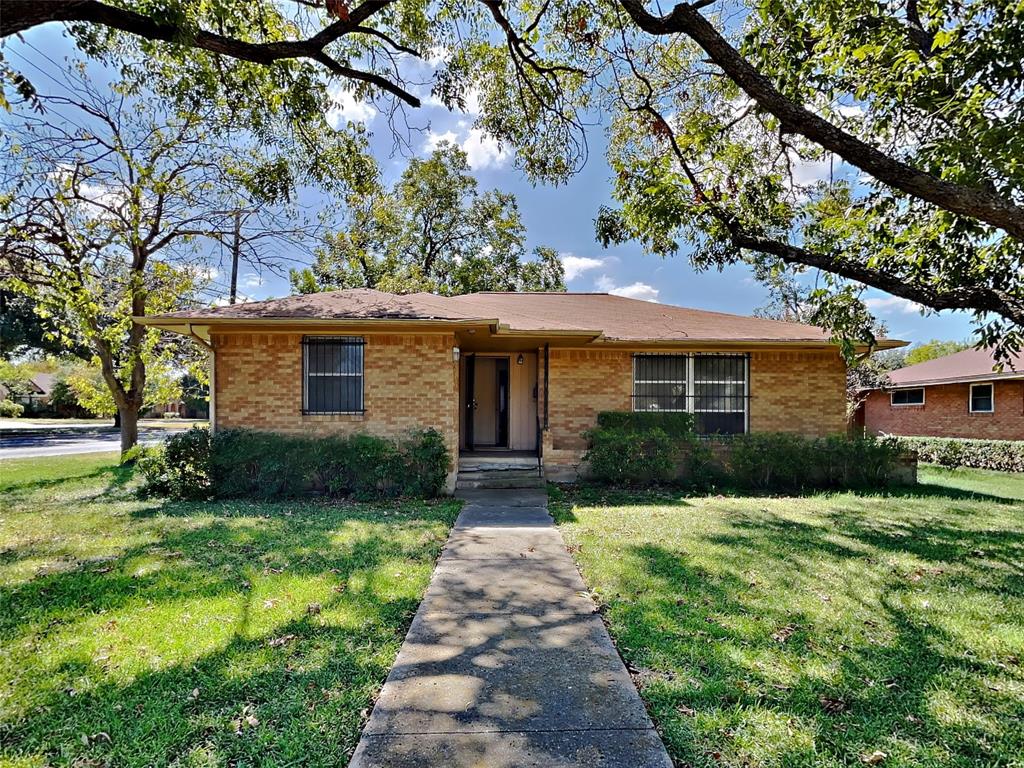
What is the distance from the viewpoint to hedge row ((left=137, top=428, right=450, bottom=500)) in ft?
29.8

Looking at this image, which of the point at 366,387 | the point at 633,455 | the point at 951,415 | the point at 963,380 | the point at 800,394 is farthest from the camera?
the point at 951,415

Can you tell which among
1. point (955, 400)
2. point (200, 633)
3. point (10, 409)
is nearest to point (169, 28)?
point (200, 633)

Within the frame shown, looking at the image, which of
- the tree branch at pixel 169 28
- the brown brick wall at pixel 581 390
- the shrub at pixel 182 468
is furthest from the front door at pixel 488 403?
the tree branch at pixel 169 28

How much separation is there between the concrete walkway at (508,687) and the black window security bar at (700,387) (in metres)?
7.45

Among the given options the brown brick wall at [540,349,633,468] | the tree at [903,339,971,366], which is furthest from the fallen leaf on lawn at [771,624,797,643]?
the tree at [903,339,971,366]

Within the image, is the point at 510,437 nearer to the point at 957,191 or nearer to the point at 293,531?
the point at 293,531

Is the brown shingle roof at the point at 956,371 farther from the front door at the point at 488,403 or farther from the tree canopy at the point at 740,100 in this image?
the front door at the point at 488,403

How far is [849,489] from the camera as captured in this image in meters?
10.5

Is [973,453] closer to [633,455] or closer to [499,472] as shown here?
[633,455]

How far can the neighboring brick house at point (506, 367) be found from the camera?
9844 mm

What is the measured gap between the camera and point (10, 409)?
41.1 m

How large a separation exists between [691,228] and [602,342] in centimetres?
314

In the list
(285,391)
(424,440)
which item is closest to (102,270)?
(285,391)

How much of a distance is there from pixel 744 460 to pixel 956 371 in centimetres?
1367
